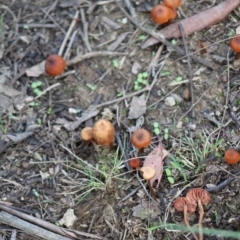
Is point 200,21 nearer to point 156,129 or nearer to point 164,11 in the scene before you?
point 164,11

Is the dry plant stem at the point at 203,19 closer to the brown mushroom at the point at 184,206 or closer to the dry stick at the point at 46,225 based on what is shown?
the brown mushroom at the point at 184,206

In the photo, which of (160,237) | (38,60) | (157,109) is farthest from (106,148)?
(38,60)

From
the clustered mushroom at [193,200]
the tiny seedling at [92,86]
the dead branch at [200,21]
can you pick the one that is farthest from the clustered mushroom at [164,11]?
the clustered mushroom at [193,200]

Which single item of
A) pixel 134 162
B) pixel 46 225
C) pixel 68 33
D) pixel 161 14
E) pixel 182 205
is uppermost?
pixel 161 14

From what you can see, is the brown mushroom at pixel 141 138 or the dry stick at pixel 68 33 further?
the dry stick at pixel 68 33

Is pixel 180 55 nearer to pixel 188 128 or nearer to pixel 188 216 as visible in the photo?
pixel 188 128

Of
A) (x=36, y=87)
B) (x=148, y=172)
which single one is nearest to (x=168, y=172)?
A: (x=148, y=172)

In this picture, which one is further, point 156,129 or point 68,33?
point 68,33

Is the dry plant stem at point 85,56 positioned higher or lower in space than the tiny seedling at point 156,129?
higher
